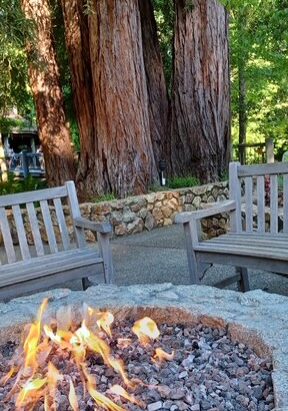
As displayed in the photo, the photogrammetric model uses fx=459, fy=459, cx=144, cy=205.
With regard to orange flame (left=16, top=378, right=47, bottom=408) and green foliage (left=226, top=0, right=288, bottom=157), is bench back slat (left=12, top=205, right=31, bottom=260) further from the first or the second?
green foliage (left=226, top=0, right=288, bottom=157)

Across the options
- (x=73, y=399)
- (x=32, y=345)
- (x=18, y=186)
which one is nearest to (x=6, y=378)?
(x=32, y=345)

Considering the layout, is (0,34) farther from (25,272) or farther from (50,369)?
(50,369)

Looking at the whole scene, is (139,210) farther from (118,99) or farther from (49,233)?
(49,233)

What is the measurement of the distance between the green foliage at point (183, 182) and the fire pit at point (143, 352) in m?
5.07

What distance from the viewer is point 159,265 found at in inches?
181

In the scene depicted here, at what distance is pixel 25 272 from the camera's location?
2727 mm

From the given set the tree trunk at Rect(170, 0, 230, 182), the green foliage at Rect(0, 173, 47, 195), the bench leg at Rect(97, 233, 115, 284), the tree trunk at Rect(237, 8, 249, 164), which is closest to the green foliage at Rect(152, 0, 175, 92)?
the tree trunk at Rect(237, 8, 249, 164)

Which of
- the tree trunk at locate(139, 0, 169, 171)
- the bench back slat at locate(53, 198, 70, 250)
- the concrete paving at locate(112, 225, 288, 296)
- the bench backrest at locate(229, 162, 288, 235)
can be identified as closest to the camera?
the bench backrest at locate(229, 162, 288, 235)

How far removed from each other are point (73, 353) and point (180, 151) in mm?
6426

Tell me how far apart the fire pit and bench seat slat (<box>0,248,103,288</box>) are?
45 centimetres

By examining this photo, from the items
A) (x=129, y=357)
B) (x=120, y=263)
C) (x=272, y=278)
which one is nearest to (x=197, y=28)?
(x=120, y=263)

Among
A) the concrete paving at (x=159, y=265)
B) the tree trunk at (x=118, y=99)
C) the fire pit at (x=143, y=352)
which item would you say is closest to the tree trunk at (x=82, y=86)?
the tree trunk at (x=118, y=99)

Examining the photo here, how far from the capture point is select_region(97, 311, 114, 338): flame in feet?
5.92

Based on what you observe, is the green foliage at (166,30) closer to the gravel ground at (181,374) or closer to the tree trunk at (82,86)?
the tree trunk at (82,86)
